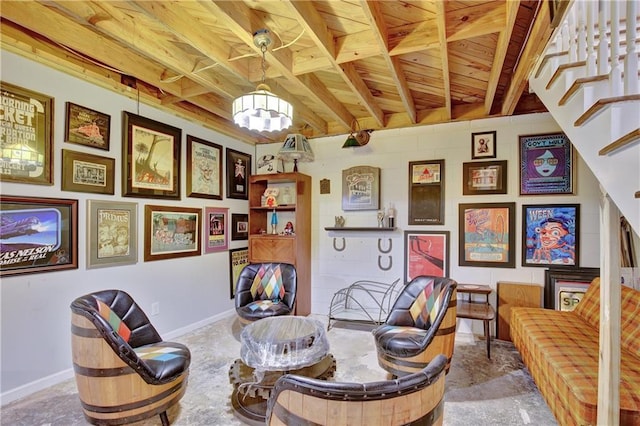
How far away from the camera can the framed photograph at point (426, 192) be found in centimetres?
394

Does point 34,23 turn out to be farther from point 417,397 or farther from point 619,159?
point 619,159

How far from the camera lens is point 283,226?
481cm

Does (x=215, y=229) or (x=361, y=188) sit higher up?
(x=361, y=188)

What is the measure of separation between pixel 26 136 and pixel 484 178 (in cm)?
451

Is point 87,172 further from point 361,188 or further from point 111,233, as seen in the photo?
point 361,188

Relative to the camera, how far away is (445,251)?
388cm

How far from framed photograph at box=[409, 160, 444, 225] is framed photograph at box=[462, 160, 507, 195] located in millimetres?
289

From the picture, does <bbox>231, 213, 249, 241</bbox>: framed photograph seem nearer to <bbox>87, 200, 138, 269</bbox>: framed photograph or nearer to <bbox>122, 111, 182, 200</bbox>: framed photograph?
<bbox>122, 111, 182, 200</bbox>: framed photograph

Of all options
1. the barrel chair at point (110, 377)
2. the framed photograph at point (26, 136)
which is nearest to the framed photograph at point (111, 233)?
the framed photograph at point (26, 136)

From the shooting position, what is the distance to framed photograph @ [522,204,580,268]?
3.41 m

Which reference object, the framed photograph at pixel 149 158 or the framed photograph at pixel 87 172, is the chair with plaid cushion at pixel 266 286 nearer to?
the framed photograph at pixel 149 158

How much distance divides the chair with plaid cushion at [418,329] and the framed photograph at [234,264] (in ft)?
8.37

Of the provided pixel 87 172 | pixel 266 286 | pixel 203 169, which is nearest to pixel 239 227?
pixel 203 169

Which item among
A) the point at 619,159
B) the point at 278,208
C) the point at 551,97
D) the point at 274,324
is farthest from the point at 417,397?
the point at 278,208
